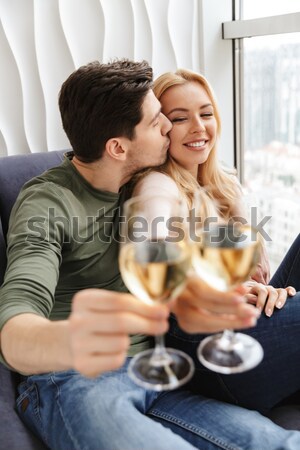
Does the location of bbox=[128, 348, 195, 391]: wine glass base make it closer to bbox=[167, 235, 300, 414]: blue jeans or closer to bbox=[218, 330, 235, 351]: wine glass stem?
bbox=[218, 330, 235, 351]: wine glass stem

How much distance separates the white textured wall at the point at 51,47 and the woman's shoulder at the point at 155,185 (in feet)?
2.03

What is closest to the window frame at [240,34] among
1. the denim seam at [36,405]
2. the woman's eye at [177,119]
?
the woman's eye at [177,119]

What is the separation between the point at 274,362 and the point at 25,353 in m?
0.65

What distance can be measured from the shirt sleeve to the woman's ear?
20 centimetres

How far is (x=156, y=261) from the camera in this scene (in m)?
0.66

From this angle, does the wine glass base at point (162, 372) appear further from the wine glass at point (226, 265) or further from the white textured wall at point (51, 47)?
the white textured wall at point (51, 47)

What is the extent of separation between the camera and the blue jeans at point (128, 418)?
0.96m

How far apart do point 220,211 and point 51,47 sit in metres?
0.88

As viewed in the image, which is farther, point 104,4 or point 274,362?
point 104,4

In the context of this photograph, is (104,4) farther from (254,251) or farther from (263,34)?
(254,251)

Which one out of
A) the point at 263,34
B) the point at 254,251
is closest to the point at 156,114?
the point at 254,251

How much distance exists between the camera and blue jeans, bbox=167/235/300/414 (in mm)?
1231

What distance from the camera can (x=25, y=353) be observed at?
835 millimetres

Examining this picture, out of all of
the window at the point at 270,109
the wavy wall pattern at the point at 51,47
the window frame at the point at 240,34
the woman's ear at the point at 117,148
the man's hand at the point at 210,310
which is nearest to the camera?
the man's hand at the point at 210,310
